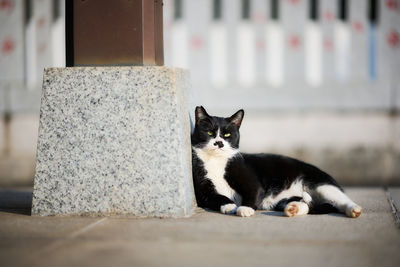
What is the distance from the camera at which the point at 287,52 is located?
625cm

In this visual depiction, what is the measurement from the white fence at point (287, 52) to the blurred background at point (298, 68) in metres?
0.01

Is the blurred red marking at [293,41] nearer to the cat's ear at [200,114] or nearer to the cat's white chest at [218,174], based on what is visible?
the cat's ear at [200,114]

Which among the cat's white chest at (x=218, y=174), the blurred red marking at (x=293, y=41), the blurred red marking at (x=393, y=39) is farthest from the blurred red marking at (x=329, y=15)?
the cat's white chest at (x=218, y=174)

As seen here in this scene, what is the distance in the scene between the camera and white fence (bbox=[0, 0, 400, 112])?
625cm

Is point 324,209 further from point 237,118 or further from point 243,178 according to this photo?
point 237,118

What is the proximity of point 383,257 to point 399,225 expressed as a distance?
2.48 ft

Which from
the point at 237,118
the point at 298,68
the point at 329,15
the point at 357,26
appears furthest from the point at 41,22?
the point at 357,26

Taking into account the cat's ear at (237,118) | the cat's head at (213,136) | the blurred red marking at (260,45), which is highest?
the blurred red marking at (260,45)

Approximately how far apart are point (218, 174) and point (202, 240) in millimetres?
1126

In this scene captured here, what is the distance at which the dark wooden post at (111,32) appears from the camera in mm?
3418

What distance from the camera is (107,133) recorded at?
337 cm

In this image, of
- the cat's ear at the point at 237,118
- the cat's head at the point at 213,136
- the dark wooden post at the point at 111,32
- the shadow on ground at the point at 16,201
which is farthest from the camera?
the cat's ear at the point at 237,118

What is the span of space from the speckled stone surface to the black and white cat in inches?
14.0

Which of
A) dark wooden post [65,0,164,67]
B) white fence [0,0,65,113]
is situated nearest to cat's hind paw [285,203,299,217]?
dark wooden post [65,0,164,67]
